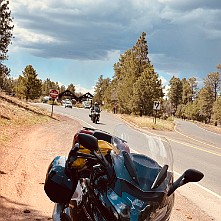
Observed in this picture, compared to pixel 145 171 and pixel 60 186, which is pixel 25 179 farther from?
pixel 145 171

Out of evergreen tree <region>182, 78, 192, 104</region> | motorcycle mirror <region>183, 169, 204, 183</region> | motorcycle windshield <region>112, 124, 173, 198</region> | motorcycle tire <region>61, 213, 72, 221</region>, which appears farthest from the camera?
evergreen tree <region>182, 78, 192, 104</region>

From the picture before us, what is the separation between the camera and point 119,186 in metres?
2.70

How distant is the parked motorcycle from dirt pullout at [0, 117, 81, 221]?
101 inches

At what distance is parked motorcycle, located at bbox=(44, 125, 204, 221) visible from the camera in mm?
2623

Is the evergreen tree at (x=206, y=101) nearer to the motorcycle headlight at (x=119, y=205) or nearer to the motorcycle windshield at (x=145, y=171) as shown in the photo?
the motorcycle windshield at (x=145, y=171)

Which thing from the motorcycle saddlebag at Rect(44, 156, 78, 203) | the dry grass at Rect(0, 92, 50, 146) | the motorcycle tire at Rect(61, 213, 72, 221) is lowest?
the dry grass at Rect(0, 92, 50, 146)

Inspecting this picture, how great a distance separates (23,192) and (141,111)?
42717mm

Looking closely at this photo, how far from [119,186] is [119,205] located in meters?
0.16

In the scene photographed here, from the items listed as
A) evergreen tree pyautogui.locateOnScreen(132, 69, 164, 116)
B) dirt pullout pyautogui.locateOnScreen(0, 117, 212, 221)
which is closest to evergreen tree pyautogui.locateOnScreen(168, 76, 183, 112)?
evergreen tree pyautogui.locateOnScreen(132, 69, 164, 116)

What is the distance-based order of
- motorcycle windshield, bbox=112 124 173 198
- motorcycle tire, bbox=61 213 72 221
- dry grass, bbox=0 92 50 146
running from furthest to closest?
dry grass, bbox=0 92 50 146 → motorcycle tire, bbox=61 213 72 221 → motorcycle windshield, bbox=112 124 173 198

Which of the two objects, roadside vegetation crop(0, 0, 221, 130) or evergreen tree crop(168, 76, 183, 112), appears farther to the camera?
evergreen tree crop(168, 76, 183, 112)

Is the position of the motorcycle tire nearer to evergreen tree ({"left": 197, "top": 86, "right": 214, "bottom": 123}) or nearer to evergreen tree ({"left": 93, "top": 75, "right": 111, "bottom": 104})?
evergreen tree ({"left": 197, "top": 86, "right": 214, "bottom": 123})

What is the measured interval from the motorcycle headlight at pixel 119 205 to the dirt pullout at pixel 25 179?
339cm

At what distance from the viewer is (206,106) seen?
88.0 m
